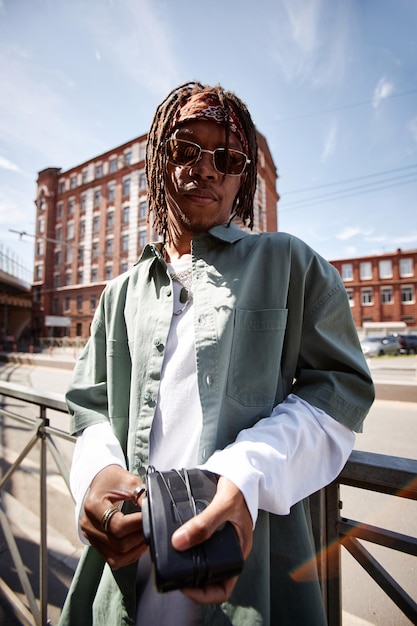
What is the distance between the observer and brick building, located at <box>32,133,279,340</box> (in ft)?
92.0

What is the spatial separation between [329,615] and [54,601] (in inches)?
76.7

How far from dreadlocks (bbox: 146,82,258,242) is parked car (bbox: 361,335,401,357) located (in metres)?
21.0

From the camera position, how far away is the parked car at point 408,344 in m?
21.5

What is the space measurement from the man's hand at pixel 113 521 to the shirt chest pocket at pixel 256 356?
0.35 m

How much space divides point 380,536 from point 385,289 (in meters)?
40.3

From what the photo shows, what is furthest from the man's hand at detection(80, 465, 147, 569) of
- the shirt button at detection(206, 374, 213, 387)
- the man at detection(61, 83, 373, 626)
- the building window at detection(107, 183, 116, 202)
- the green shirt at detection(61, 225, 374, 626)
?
the building window at detection(107, 183, 116, 202)

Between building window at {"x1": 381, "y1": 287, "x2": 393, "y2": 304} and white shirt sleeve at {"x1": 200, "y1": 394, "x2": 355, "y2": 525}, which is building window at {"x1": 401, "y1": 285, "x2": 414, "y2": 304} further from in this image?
white shirt sleeve at {"x1": 200, "y1": 394, "x2": 355, "y2": 525}

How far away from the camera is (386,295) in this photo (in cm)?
3591

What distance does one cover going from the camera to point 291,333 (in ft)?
2.97

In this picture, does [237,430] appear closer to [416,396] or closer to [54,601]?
[54,601]

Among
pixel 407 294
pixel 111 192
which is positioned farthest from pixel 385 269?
pixel 111 192

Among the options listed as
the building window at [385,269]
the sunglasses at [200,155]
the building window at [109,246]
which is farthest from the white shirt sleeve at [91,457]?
the building window at [385,269]

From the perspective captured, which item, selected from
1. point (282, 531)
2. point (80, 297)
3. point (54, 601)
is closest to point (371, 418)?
point (54, 601)

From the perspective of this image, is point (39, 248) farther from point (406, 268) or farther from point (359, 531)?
point (406, 268)
